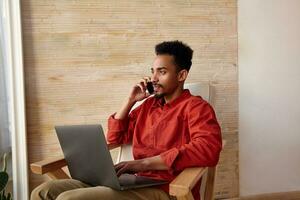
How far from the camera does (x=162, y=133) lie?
1.62 m

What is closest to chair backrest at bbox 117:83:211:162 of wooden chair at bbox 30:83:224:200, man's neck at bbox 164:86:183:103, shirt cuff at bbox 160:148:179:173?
wooden chair at bbox 30:83:224:200

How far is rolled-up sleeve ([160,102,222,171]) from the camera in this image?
4.60 ft

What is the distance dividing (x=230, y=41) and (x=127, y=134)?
939mm

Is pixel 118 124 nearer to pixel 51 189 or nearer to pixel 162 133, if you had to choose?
pixel 162 133

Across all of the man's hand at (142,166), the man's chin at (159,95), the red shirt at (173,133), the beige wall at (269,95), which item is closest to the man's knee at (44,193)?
the man's hand at (142,166)

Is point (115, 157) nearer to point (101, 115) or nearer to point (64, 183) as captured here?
point (101, 115)

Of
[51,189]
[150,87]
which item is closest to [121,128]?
[150,87]

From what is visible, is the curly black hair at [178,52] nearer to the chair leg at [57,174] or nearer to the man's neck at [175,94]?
the man's neck at [175,94]

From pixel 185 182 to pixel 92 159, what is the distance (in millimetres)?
395

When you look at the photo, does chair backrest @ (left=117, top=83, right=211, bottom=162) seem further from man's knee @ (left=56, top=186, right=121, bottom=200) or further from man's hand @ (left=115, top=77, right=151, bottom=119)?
man's knee @ (left=56, top=186, right=121, bottom=200)

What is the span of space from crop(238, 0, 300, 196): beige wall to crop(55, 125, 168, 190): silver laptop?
105 cm

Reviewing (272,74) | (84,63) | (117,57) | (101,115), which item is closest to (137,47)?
(117,57)

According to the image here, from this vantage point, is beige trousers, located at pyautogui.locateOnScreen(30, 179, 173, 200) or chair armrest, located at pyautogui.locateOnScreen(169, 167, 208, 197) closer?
chair armrest, located at pyautogui.locateOnScreen(169, 167, 208, 197)

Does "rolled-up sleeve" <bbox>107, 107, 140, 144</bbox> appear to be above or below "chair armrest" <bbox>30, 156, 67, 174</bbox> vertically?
above
